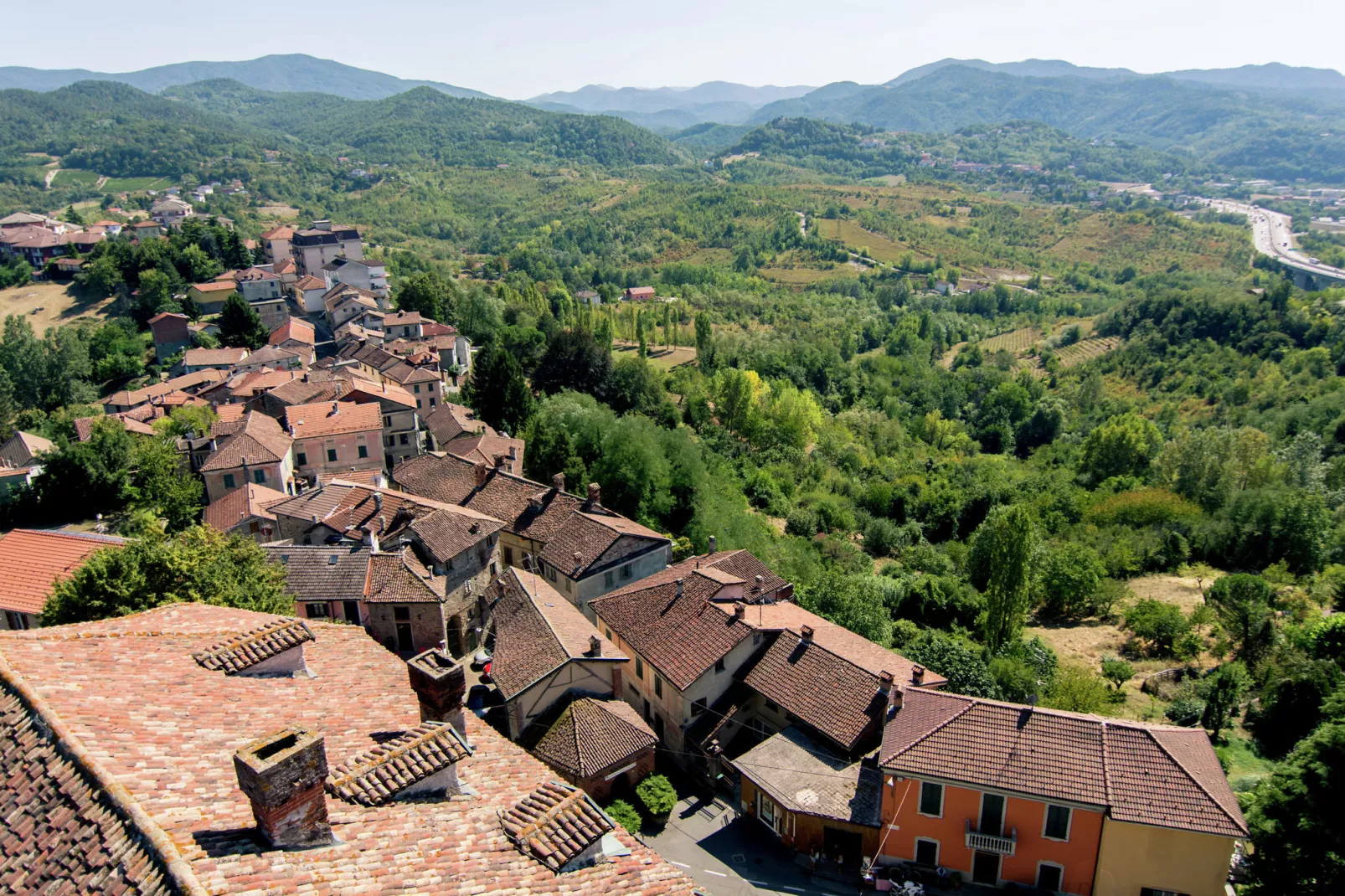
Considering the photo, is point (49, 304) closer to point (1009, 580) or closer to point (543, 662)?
point (543, 662)

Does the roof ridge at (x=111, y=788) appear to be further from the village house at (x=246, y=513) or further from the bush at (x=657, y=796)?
the village house at (x=246, y=513)

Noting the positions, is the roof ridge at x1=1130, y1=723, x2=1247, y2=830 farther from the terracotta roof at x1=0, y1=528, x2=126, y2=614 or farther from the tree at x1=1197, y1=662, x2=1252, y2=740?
the terracotta roof at x1=0, y1=528, x2=126, y2=614

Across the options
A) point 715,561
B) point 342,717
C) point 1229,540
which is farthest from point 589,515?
point 1229,540

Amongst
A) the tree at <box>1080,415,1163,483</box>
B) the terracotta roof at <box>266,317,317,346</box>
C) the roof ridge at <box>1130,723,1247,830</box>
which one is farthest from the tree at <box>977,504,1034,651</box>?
the terracotta roof at <box>266,317,317,346</box>

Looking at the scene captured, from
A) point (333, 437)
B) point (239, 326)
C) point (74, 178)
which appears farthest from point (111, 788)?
point (74, 178)

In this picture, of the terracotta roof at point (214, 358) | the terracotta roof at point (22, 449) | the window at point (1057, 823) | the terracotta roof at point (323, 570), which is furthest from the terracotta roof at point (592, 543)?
the terracotta roof at point (214, 358)

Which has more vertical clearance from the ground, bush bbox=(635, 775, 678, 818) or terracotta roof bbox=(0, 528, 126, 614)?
terracotta roof bbox=(0, 528, 126, 614)

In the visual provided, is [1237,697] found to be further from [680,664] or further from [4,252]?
[4,252]

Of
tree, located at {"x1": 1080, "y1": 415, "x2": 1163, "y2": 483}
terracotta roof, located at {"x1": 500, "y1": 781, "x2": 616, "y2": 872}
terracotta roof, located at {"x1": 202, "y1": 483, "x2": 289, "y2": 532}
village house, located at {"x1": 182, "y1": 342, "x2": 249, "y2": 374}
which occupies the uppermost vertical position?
terracotta roof, located at {"x1": 500, "y1": 781, "x2": 616, "y2": 872}
